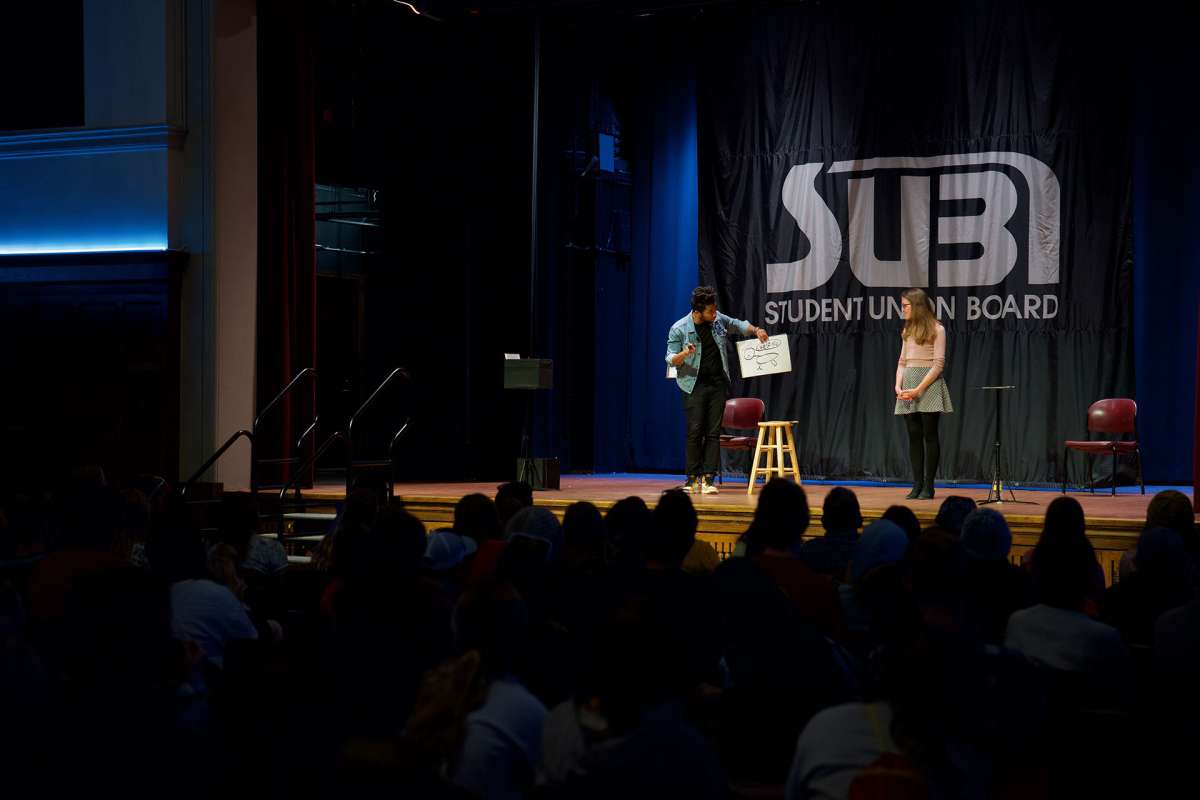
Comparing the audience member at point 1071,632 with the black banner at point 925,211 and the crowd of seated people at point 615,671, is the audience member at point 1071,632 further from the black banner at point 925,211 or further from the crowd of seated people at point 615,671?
the black banner at point 925,211

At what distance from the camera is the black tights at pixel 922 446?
9.74 meters

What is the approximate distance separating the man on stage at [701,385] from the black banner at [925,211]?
2296 mm

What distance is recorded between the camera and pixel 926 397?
9.72 metres

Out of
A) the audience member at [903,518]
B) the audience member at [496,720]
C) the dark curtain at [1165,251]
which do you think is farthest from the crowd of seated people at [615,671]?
the dark curtain at [1165,251]

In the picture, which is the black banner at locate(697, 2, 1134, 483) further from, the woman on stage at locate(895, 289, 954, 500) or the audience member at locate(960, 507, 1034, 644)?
the audience member at locate(960, 507, 1034, 644)

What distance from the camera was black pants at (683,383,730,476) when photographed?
1038cm

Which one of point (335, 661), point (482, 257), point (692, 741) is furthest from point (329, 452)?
point (692, 741)

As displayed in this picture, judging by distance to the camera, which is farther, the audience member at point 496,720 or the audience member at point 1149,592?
the audience member at point 1149,592

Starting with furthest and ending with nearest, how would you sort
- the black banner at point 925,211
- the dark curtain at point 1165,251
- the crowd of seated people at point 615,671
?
the dark curtain at point 1165,251, the black banner at point 925,211, the crowd of seated people at point 615,671

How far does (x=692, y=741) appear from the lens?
2.19 metres

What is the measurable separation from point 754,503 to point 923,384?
1635 millimetres

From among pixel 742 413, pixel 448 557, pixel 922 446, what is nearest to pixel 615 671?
pixel 448 557

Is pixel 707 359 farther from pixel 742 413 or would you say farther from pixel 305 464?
pixel 305 464

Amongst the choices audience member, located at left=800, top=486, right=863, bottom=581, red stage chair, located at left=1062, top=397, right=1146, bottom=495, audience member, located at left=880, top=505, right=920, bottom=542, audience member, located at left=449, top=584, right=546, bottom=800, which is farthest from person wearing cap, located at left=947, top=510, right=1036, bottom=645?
red stage chair, located at left=1062, top=397, right=1146, bottom=495
